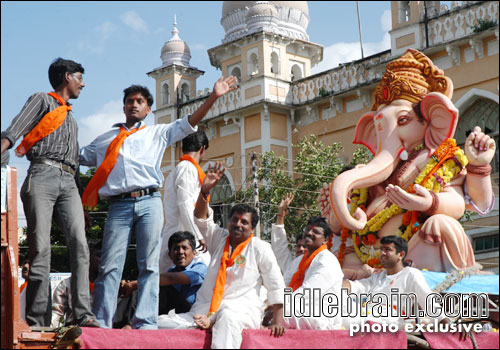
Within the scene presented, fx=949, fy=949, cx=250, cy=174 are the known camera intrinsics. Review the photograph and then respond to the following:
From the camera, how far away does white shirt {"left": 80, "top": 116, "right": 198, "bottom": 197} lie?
643 cm

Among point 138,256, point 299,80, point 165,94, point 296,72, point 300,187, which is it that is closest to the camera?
point 138,256

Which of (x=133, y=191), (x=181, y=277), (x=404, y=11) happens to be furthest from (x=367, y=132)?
(x=404, y=11)

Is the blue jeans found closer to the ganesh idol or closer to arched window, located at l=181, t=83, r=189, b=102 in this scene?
the ganesh idol

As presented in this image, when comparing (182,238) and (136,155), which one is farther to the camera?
(182,238)

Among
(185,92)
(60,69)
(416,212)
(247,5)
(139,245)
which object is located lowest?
(139,245)

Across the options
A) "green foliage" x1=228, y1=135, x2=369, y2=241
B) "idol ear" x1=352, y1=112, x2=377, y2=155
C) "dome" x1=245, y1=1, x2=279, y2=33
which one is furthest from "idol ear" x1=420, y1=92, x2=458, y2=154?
"dome" x1=245, y1=1, x2=279, y2=33

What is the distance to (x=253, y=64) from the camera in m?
27.0

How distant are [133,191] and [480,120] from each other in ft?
52.7

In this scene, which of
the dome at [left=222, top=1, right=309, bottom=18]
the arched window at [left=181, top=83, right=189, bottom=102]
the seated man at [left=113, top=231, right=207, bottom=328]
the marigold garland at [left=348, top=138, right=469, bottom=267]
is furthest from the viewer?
the arched window at [left=181, top=83, right=189, bottom=102]

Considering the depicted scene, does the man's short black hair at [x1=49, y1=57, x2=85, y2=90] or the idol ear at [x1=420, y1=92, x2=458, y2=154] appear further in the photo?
the idol ear at [x1=420, y1=92, x2=458, y2=154]

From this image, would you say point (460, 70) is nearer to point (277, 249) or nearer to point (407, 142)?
point (407, 142)

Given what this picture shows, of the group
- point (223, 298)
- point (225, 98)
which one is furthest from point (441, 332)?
point (225, 98)

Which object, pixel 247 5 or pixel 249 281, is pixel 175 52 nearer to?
pixel 247 5

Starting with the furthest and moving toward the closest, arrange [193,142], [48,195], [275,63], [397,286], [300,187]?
[275,63] < [300,187] < [193,142] < [397,286] < [48,195]
